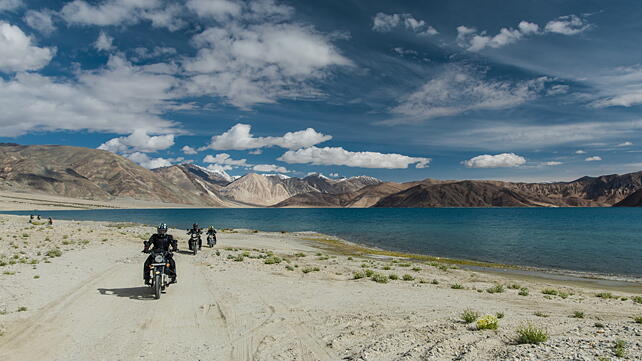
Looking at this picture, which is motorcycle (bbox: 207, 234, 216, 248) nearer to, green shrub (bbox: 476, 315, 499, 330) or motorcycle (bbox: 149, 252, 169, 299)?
motorcycle (bbox: 149, 252, 169, 299)

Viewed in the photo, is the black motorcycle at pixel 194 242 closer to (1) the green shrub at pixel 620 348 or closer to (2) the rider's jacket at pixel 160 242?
(2) the rider's jacket at pixel 160 242

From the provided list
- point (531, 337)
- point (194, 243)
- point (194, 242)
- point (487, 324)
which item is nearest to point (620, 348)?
point (531, 337)

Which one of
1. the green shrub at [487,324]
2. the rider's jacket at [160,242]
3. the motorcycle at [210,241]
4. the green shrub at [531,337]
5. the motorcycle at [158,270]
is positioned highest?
the rider's jacket at [160,242]

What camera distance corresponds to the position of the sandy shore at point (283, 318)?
8.19 meters

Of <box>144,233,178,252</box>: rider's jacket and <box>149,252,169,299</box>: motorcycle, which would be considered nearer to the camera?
<box>149,252,169,299</box>: motorcycle

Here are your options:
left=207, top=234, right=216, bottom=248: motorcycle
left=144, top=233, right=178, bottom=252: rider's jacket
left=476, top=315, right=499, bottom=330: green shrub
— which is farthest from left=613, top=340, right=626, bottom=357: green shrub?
left=207, top=234, right=216, bottom=248: motorcycle

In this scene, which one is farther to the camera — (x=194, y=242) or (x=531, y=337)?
(x=194, y=242)

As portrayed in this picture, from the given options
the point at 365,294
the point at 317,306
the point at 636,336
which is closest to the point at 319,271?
the point at 365,294

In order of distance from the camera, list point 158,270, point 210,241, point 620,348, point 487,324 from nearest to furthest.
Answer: point 620,348
point 487,324
point 158,270
point 210,241

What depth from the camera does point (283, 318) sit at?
36.7 feet

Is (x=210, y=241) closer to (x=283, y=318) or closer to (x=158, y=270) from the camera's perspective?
(x=158, y=270)

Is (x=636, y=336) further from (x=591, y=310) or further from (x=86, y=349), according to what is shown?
(x=86, y=349)

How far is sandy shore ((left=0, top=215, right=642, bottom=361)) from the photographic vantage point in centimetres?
819

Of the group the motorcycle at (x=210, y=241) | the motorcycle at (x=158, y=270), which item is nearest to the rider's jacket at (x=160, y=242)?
the motorcycle at (x=158, y=270)
